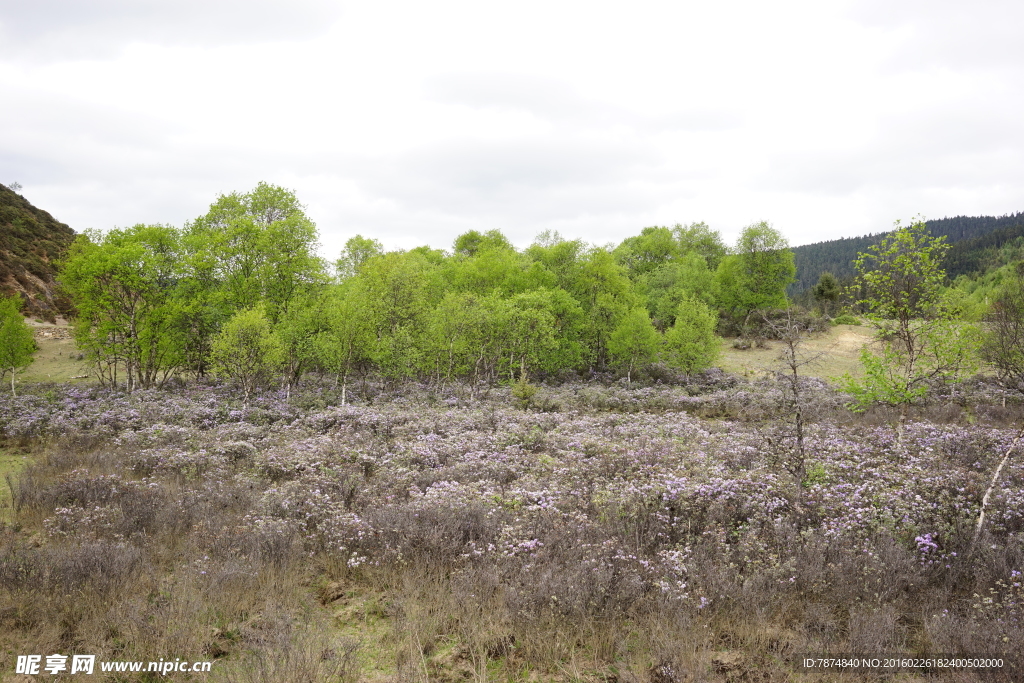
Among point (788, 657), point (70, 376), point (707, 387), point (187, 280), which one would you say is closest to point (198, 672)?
point (788, 657)

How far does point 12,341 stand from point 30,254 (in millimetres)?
37072

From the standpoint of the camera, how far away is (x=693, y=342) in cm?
3441

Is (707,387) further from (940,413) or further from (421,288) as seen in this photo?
(421,288)

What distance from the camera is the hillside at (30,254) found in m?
46.1

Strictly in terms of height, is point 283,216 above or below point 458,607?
above

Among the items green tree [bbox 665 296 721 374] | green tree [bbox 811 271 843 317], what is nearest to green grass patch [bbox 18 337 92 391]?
green tree [bbox 665 296 721 374]

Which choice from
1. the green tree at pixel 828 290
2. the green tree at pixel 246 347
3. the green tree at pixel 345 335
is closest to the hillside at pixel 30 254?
the green tree at pixel 246 347

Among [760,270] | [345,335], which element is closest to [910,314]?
[345,335]

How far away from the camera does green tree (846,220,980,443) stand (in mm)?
14094

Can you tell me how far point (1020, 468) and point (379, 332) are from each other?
2675 centimetres

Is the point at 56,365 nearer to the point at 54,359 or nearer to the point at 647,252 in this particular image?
the point at 54,359

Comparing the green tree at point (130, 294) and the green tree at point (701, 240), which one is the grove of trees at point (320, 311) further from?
the green tree at point (701, 240)

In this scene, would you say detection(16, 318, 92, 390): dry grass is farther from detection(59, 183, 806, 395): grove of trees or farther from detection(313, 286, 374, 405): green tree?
detection(313, 286, 374, 405): green tree

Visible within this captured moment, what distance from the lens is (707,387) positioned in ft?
107
